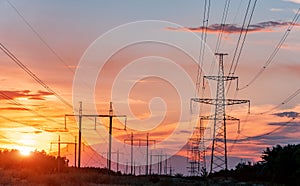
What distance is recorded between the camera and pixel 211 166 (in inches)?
2943

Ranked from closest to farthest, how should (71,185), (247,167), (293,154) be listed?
1. (71,185)
2. (293,154)
3. (247,167)

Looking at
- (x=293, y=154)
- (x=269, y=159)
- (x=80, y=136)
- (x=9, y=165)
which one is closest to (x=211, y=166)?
(x=269, y=159)

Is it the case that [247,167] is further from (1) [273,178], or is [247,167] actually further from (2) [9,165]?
(2) [9,165]

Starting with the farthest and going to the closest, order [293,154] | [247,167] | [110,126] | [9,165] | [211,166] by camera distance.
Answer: [9,165], [247,167], [110,126], [211,166], [293,154]

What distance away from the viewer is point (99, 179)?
75438 millimetres

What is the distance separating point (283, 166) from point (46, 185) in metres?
26.5

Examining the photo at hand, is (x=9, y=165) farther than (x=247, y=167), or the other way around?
(x=9, y=165)

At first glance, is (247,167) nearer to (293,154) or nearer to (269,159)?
(269,159)

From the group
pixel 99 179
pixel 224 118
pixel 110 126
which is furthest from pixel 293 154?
pixel 110 126

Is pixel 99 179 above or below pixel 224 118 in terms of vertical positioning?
below

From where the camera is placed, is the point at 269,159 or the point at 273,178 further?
the point at 269,159

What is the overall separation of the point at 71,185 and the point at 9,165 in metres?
74.8

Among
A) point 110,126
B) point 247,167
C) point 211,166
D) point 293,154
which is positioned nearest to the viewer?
point 293,154

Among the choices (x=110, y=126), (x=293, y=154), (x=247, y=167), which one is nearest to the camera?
(x=293, y=154)
